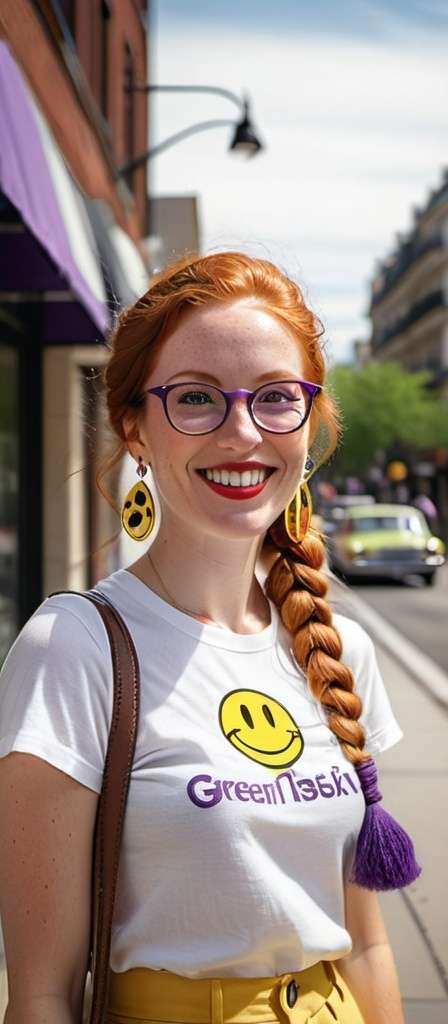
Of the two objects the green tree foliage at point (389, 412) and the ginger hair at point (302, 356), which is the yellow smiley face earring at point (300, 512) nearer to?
the ginger hair at point (302, 356)

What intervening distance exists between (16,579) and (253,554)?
7.56 metres

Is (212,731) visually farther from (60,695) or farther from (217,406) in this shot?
(217,406)

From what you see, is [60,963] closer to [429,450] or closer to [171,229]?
[171,229]

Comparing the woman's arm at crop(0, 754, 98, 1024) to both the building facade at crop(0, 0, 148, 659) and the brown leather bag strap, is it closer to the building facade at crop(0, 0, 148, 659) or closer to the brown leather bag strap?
the brown leather bag strap

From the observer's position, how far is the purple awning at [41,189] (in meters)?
5.09

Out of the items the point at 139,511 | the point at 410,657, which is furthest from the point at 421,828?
the point at 410,657

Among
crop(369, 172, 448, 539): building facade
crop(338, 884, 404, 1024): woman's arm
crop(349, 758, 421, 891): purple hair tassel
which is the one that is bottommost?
crop(338, 884, 404, 1024): woman's arm

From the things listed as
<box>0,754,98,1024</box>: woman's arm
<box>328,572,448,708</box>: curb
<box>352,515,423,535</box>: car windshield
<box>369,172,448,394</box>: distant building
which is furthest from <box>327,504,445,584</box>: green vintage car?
<box>369,172,448,394</box>: distant building

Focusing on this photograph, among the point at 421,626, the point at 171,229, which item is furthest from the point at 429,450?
the point at 421,626

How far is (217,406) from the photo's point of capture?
1821mm

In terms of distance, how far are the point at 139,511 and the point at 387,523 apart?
83.7ft

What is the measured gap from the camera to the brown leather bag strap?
1.66 metres

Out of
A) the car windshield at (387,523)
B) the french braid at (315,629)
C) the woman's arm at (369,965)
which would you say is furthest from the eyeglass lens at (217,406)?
the car windshield at (387,523)

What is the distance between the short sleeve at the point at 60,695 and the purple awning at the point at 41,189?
3.32m
